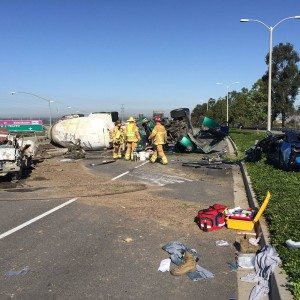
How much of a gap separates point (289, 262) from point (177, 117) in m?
17.7

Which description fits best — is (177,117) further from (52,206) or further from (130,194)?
(52,206)

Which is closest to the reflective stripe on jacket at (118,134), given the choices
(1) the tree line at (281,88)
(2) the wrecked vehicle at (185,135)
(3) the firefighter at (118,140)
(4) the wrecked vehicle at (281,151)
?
(3) the firefighter at (118,140)

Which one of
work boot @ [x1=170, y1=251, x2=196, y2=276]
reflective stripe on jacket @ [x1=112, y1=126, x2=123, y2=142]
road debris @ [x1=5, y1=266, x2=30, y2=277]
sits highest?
reflective stripe on jacket @ [x1=112, y1=126, x2=123, y2=142]

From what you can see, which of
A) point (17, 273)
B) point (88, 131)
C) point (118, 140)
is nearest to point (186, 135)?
point (118, 140)

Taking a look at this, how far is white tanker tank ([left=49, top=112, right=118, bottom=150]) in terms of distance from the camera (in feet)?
83.3

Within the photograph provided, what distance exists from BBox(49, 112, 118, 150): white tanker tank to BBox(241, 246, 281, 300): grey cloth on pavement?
2017 cm

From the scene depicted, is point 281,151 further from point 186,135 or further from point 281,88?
point 281,88

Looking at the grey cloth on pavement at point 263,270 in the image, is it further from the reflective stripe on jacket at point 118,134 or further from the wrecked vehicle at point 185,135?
the wrecked vehicle at point 185,135

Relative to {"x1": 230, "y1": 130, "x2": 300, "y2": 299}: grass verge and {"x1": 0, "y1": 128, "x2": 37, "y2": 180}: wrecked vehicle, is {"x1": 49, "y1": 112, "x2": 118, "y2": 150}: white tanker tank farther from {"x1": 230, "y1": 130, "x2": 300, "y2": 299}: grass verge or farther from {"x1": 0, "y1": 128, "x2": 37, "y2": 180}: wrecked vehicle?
{"x1": 230, "y1": 130, "x2": 300, "y2": 299}: grass verge

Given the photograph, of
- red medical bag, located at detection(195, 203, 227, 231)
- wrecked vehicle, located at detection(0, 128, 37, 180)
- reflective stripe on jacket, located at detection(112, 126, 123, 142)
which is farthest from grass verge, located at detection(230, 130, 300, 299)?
reflective stripe on jacket, located at detection(112, 126, 123, 142)

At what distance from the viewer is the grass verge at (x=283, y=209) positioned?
5.23 metres

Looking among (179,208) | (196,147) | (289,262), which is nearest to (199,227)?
(179,208)

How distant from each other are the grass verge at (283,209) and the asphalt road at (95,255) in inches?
27.5

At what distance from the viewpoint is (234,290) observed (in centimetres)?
503
